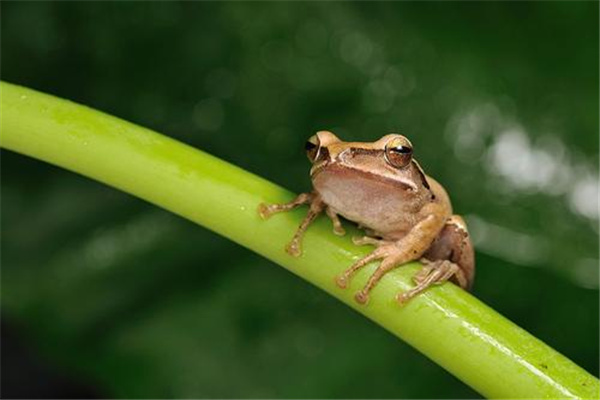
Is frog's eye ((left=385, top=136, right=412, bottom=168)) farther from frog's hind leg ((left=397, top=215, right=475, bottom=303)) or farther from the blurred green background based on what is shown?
the blurred green background

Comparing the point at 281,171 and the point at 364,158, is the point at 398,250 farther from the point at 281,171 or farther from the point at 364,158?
the point at 281,171

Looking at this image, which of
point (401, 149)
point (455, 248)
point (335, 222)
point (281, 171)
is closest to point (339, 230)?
Result: point (335, 222)

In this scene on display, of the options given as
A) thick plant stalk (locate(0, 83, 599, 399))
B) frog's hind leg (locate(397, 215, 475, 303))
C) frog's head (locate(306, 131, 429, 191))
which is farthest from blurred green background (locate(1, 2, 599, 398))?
thick plant stalk (locate(0, 83, 599, 399))

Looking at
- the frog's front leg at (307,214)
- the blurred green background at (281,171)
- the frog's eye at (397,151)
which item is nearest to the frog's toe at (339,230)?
the frog's front leg at (307,214)

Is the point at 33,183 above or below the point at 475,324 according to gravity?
below

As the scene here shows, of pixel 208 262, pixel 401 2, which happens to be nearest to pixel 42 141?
pixel 208 262

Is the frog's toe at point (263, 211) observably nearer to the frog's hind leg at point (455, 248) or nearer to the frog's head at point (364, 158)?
the frog's head at point (364, 158)

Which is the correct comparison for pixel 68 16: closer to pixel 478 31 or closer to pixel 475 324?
pixel 478 31
